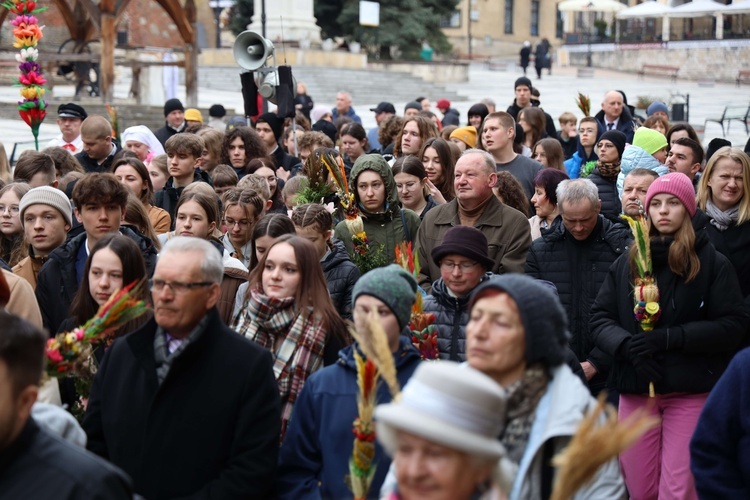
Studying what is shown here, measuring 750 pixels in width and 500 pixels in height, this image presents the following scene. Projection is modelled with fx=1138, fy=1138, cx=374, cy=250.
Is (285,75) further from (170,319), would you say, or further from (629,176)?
(170,319)

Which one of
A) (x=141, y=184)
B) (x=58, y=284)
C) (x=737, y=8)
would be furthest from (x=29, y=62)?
(x=737, y=8)

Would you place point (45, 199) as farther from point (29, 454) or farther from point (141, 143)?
point (141, 143)

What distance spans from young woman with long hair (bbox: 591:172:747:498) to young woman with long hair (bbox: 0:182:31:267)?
13.2 ft

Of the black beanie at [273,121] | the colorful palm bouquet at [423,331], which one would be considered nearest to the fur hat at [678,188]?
the colorful palm bouquet at [423,331]

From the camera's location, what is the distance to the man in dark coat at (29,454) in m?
3.36

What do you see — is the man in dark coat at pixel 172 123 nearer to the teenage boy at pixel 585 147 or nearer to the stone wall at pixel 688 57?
the teenage boy at pixel 585 147

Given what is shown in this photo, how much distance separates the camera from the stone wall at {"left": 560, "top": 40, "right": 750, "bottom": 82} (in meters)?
53.5

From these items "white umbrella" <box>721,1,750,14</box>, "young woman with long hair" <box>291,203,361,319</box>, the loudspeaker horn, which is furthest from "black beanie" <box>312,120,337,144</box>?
"white umbrella" <box>721,1,750,14</box>

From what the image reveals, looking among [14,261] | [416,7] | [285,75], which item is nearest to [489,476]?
[14,261]

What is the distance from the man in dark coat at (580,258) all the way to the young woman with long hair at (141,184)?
10.4ft

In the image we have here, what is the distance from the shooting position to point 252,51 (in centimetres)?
1334

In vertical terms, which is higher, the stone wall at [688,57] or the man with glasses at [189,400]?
the stone wall at [688,57]

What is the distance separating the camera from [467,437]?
2961 mm

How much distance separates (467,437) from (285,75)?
10.3 m
